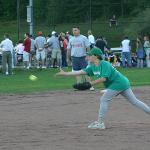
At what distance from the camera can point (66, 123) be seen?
12688 mm

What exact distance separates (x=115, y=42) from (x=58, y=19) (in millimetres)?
5397

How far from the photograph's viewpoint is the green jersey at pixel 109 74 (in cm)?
1148

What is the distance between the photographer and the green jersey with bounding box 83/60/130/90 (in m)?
11.5

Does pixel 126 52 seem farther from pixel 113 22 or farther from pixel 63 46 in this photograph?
pixel 113 22

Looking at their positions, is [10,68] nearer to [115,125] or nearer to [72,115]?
[72,115]

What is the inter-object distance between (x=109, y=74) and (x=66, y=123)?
1.76 m

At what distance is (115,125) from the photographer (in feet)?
40.4

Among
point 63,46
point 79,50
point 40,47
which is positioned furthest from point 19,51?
point 79,50

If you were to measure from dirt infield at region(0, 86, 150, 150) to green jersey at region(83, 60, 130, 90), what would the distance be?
82 centimetres

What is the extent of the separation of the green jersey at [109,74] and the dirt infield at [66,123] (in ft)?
2.68

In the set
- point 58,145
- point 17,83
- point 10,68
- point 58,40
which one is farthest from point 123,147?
point 58,40

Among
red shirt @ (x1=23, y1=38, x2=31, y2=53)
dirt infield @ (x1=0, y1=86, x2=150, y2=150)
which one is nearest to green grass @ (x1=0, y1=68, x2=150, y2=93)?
dirt infield @ (x1=0, y1=86, x2=150, y2=150)

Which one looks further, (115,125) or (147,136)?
(115,125)

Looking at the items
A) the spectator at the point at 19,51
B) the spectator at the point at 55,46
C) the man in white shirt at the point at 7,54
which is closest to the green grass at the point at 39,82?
the man in white shirt at the point at 7,54
